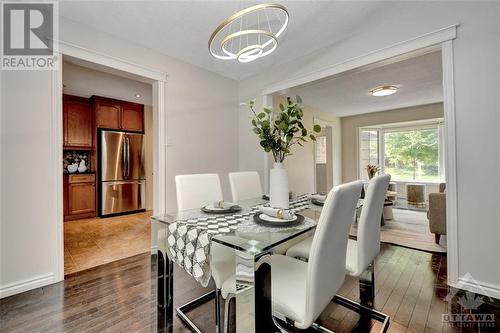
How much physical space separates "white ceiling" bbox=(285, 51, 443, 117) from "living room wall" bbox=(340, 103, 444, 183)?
8.4 inches

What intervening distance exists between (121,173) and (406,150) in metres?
7.13

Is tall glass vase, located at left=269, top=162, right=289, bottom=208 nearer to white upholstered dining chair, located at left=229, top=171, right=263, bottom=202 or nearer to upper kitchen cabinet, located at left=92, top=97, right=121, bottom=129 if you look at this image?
white upholstered dining chair, located at left=229, top=171, right=263, bottom=202

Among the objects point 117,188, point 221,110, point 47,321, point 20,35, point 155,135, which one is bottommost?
point 47,321

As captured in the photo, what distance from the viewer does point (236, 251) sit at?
1060 mm

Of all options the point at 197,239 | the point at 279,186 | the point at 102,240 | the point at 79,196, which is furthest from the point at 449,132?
the point at 79,196

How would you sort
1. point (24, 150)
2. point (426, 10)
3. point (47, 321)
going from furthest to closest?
point (426, 10), point (24, 150), point (47, 321)

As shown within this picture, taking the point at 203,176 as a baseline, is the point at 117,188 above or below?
below

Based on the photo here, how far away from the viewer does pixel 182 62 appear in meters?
3.24

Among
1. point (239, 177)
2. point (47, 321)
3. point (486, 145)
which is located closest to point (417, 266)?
point (486, 145)

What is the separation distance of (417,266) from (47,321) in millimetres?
3226

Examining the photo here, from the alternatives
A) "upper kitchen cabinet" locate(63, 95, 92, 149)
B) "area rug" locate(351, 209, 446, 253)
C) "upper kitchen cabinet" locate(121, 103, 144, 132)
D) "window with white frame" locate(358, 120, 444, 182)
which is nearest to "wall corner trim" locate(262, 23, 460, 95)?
"area rug" locate(351, 209, 446, 253)

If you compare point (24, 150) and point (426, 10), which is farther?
point (426, 10)

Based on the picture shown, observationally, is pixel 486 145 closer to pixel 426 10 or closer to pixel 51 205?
pixel 426 10

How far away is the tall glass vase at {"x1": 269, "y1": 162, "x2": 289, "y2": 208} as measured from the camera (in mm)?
1672
